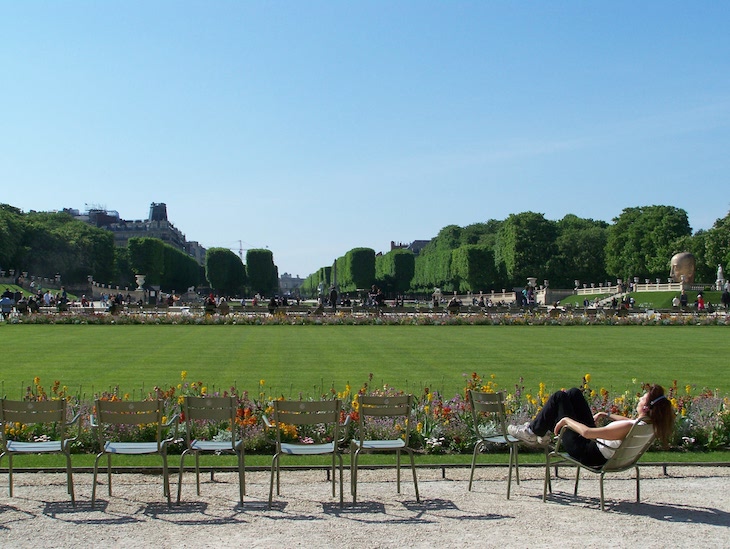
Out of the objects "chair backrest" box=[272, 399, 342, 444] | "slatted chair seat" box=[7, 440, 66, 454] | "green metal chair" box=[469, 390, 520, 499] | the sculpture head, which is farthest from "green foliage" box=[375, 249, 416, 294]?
"slatted chair seat" box=[7, 440, 66, 454]

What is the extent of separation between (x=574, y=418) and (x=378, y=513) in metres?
1.61

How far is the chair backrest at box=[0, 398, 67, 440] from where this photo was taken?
5.87 meters

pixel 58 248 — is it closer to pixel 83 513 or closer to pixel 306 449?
pixel 83 513

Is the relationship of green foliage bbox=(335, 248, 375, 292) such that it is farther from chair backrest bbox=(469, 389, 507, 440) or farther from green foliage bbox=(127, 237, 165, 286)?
chair backrest bbox=(469, 389, 507, 440)

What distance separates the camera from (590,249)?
79688mm

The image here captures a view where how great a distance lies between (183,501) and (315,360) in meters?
9.11

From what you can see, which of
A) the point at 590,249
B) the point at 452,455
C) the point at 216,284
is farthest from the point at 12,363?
the point at 216,284

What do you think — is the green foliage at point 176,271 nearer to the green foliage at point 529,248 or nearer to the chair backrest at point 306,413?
the green foliage at point 529,248

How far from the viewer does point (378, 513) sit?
5.54m

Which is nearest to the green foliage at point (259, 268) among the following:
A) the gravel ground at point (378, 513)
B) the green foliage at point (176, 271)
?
the green foliage at point (176, 271)

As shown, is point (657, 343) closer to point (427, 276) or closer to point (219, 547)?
point (219, 547)

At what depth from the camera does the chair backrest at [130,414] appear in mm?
5820

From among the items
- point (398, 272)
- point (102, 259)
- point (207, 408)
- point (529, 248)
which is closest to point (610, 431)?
point (207, 408)

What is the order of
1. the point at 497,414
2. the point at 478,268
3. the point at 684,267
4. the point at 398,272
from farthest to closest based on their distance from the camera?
the point at 398,272
the point at 478,268
the point at 684,267
the point at 497,414
